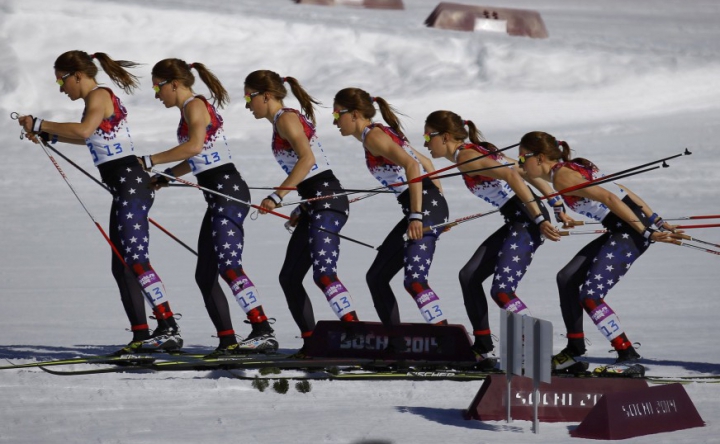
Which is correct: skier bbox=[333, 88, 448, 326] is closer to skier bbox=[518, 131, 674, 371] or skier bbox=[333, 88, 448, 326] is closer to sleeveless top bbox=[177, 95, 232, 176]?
skier bbox=[518, 131, 674, 371]

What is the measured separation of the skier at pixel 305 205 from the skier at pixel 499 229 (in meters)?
0.70

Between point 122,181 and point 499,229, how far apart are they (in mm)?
2291

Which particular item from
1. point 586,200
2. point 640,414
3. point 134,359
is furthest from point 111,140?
point 640,414

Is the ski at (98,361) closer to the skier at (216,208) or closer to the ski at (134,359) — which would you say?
the ski at (134,359)

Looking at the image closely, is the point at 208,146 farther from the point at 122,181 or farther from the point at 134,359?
the point at 134,359

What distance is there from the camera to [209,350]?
356 inches

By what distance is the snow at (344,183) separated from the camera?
7.06 metres

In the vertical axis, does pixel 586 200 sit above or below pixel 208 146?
below

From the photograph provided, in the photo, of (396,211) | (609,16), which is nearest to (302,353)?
(396,211)

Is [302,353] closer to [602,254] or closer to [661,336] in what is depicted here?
[602,254]

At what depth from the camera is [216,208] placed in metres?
8.38

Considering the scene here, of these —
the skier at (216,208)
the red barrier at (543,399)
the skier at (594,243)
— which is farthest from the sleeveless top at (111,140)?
the red barrier at (543,399)

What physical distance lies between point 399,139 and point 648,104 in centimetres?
1912

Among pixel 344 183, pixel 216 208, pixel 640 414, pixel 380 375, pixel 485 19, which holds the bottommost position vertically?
pixel 640 414
